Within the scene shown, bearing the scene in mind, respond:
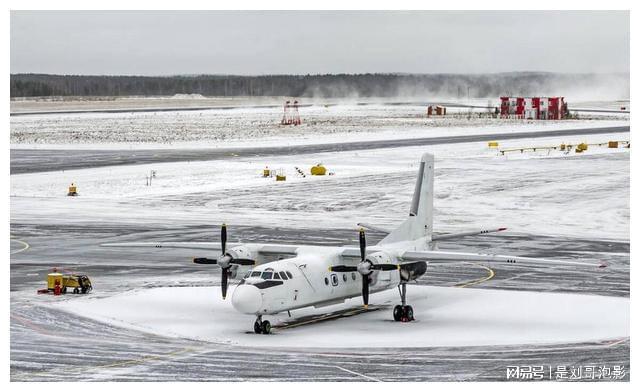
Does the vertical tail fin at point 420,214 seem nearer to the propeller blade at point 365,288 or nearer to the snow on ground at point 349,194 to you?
the propeller blade at point 365,288

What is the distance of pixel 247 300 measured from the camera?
1476 inches

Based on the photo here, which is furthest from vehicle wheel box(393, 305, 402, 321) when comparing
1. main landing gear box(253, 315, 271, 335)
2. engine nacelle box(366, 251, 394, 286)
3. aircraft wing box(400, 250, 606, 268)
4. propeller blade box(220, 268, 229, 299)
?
propeller blade box(220, 268, 229, 299)

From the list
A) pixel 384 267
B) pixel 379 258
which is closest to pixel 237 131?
pixel 379 258

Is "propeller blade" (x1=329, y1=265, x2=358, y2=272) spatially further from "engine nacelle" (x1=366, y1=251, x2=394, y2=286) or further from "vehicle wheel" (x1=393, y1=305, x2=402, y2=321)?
"vehicle wheel" (x1=393, y1=305, x2=402, y2=321)

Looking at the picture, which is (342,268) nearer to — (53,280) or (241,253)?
(241,253)

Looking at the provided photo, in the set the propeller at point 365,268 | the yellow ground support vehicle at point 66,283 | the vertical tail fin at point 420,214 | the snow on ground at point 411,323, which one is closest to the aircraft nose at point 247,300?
the snow on ground at point 411,323

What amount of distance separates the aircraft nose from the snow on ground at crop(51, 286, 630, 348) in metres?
1.21

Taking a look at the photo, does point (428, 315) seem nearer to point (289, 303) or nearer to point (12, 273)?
point (289, 303)

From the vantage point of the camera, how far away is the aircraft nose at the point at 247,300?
37.5 m

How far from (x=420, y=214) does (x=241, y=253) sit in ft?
28.4

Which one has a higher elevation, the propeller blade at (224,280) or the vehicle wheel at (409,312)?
the propeller blade at (224,280)

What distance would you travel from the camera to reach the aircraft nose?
123 ft

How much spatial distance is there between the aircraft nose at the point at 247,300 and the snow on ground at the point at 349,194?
31570mm
